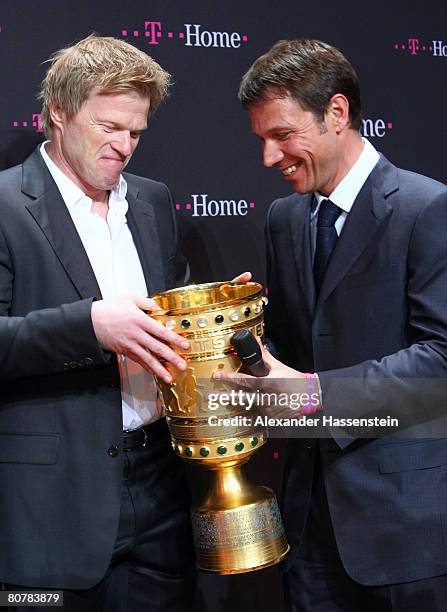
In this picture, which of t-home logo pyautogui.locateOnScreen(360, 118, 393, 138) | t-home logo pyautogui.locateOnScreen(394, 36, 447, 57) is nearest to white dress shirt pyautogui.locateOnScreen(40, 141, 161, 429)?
t-home logo pyautogui.locateOnScreen(360, 118, 393, 138)

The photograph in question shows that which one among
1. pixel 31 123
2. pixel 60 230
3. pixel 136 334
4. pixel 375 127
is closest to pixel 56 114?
pixel 60 230

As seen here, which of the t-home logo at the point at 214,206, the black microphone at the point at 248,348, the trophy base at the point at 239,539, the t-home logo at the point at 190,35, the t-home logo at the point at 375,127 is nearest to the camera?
the black microphone at the point at 248,348

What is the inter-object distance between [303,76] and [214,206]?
74 cm

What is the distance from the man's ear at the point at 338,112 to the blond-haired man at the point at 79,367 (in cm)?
41

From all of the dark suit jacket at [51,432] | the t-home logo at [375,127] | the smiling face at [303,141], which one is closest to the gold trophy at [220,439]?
the dark suit jacket at [51,432]

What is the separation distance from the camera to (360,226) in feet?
6.69

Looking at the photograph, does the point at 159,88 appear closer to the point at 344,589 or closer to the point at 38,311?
the point at 38,311

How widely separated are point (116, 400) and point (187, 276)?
51cm

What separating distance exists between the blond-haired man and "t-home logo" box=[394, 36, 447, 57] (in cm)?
111

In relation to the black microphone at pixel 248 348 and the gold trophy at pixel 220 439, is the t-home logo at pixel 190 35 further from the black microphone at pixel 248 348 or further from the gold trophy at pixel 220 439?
the black microphone at pixel 248 348

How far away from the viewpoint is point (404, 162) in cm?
298

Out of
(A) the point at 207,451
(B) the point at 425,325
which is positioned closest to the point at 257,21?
(B) the point at 425,325

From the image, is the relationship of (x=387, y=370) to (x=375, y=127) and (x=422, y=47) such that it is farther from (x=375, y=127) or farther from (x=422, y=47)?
(x=422, y=47)

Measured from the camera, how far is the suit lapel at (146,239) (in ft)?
7.27
